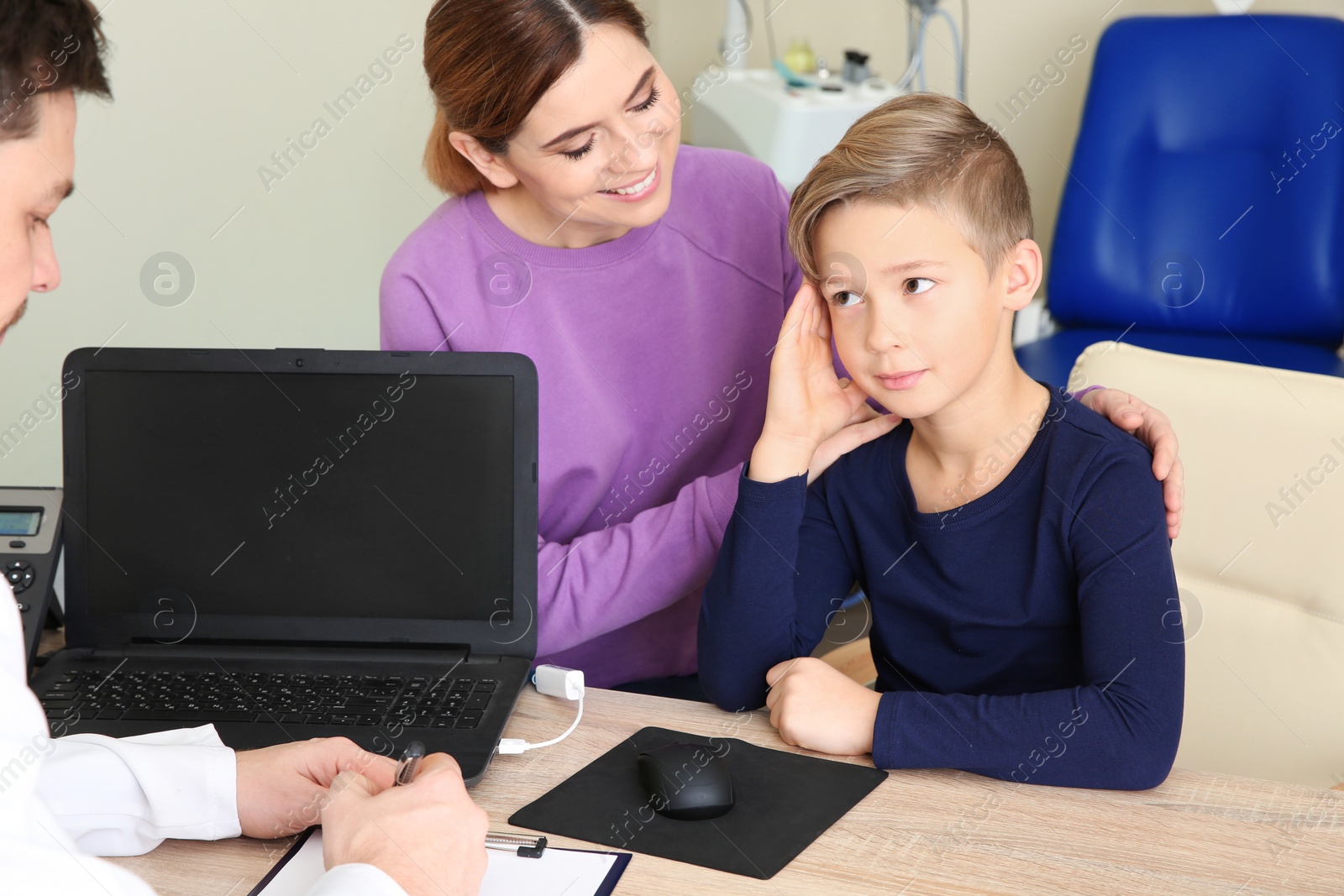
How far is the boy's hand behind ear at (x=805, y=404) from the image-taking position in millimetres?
1144

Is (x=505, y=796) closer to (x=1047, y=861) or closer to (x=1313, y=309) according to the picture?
(x=1047, y=861)

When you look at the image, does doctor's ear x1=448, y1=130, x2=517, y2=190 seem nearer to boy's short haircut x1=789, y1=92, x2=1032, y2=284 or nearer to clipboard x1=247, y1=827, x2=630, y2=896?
boy's short haircut x1=789, y1=92, x2=1032, y2=284

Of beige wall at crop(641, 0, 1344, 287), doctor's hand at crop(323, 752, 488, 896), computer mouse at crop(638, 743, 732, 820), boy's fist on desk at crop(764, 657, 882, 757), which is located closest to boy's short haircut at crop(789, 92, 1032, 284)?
boy's fist on desk at crop(764, 657, 882, 757)

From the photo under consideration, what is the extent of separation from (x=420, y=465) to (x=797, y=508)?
379 millimetres

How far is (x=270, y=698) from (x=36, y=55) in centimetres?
61

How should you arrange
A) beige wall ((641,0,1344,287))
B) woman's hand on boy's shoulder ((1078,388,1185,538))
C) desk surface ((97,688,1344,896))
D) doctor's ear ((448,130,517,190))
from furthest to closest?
beige wall ((641,0,1344,287)) < doctor's ear ((448,130,517,190)) < woman's hand on boy's shoulder ((1078,388,1185,538)) < desk surface ((97,688,1344,896))

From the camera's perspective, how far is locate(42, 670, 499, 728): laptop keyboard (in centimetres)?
104

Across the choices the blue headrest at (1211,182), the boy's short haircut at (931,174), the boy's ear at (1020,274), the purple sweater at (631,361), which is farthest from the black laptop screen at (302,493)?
the blue headrest at (1211,182)

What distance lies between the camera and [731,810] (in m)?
0.90

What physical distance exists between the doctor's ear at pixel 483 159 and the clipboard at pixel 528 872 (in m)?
0.76

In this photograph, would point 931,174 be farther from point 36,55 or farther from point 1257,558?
point 36,55

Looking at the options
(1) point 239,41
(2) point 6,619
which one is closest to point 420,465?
(2) point 6,619

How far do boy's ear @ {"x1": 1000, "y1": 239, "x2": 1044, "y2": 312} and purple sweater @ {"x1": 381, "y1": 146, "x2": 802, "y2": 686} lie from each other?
1.09ft

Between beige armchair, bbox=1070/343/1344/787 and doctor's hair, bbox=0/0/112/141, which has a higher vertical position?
doctor's hair, bbox=0/0/112/141
